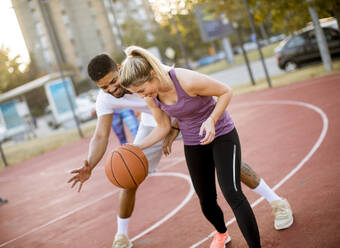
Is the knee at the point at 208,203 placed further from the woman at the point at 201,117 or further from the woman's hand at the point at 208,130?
the woman's hand at the point at 208,130

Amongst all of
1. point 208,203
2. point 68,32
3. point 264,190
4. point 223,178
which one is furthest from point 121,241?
point 68,32

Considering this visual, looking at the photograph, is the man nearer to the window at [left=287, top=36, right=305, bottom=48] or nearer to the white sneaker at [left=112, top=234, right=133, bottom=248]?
the white sneaker at [left=112, top=234, right=133, bottom=248]

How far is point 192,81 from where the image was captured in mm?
2746

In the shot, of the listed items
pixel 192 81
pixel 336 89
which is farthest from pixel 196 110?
pixel 336 89

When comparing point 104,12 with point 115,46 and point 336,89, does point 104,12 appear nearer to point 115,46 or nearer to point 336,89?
point 115,46

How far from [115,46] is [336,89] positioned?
53.4 metres

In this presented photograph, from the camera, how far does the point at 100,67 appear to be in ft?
11.1

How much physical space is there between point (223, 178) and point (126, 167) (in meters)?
0.94

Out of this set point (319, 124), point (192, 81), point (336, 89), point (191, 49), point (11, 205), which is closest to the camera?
point (192, 81)

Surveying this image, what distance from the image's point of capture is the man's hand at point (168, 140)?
3.40 meters

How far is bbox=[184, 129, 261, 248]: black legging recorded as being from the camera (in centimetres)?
263

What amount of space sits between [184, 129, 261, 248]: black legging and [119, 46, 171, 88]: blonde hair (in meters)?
0.62

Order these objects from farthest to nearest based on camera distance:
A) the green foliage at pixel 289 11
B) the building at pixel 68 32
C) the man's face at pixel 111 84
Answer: the building at pixel 68 32 → the green foliage at pixel 289 11 → the man's face at pixel 111 84

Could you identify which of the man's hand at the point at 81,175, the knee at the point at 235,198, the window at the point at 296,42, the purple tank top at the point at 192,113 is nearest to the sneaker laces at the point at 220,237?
the knee at the point at 235,198
